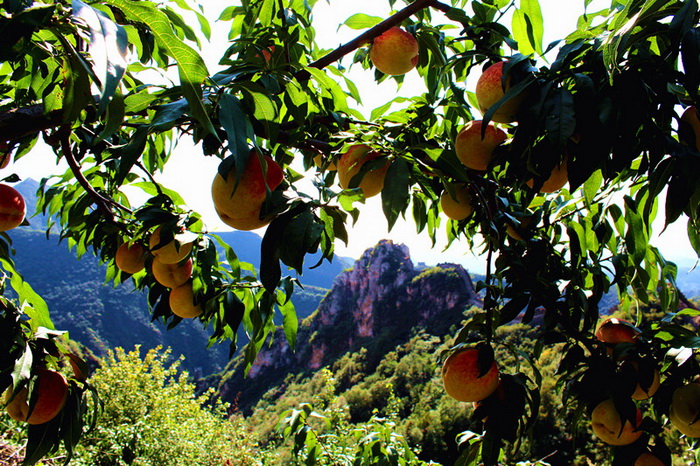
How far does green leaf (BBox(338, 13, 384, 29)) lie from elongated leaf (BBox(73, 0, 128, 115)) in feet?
2.79

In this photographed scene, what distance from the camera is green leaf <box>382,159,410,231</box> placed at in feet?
2.11

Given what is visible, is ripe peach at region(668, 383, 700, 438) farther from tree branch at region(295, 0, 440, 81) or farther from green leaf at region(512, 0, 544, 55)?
tree branch at region(295, 0, 440, 81)

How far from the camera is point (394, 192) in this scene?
655mm

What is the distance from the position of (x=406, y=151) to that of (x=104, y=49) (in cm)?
53

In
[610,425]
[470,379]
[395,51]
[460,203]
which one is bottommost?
[610,425]

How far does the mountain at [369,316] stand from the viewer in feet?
93.3

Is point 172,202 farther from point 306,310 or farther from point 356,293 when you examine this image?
point 306,310

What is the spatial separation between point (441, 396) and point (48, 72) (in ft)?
67.3

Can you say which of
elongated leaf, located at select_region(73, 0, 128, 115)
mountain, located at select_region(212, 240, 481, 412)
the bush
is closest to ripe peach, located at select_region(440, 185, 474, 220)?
elongated leaf, located at select_region(73, 0, 128, 115)

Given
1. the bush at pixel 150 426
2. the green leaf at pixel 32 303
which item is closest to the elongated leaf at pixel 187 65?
the green leaf at pixel 32 303

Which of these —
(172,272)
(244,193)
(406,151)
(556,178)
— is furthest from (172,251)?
(556,178)

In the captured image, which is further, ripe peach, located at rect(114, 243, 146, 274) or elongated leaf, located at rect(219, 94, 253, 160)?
ripe peach, located at rect(114, 243, 146, 274)

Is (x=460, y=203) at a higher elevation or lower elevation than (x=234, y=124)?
higher

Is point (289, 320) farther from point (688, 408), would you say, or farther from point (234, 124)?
point (688, 408)
